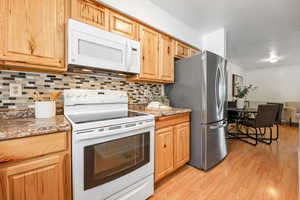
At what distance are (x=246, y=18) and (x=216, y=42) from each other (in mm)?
575

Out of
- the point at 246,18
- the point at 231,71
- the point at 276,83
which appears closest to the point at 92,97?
the point at 246,18

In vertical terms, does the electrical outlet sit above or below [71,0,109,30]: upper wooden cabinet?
below

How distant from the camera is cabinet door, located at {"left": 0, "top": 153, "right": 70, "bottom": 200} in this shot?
31.6 inches

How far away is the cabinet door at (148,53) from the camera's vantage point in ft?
6.10

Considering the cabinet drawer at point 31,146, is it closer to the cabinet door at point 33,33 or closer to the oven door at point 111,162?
the oven door at point 111,162

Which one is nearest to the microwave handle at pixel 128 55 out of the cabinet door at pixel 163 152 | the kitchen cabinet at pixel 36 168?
the cabinet door at pixel 163 152

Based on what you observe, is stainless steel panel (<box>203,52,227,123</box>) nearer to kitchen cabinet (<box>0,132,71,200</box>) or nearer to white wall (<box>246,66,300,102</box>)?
kitchen cabinet (<box>0,132,71,200</box>)

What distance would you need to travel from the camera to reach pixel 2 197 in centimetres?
79

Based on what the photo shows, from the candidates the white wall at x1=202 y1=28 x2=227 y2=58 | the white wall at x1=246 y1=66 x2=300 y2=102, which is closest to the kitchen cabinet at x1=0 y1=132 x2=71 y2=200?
the white wall at x1=202 y1=28 x2=227 y2=58

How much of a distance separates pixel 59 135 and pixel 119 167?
22.6 inches

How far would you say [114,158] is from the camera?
1205mm

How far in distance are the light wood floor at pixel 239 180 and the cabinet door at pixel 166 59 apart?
1425 millimetres

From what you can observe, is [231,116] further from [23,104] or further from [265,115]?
[23,104]

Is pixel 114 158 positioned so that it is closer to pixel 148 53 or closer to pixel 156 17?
pixel 148 53
